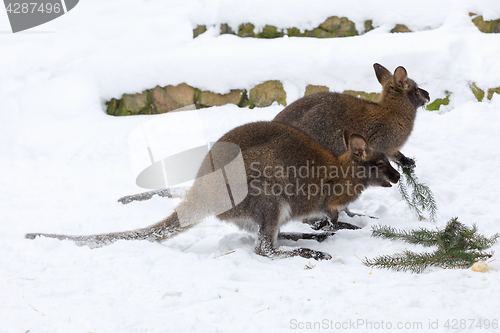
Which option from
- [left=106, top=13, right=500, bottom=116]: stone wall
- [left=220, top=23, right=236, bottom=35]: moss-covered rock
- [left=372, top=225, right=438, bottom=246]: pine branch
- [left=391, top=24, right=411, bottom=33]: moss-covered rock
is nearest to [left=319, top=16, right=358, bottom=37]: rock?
[left=106, top=13, right=500, bottom=116]: stone wall

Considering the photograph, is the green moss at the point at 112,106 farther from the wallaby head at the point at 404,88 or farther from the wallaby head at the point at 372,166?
the wallaby head at the point at 372,166

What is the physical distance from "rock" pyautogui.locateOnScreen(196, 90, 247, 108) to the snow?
0.16m

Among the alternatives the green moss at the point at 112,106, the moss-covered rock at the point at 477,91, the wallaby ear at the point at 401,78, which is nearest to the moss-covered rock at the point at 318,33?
the moss-covered rock at the point at 477,91

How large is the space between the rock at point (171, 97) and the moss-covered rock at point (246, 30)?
1.57 meters

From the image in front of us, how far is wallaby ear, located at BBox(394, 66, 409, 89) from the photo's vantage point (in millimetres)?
4855

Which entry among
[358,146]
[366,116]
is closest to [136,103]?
[366,116]

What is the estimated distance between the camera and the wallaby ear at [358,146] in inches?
152

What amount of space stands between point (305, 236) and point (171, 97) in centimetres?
474

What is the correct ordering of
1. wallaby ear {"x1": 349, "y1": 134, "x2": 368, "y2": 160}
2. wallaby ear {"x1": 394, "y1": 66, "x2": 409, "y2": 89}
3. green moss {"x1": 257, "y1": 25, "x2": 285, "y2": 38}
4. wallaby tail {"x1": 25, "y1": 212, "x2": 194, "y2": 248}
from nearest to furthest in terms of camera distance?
wallaby tail {"x1": 25, "y1": 212, "x2": 194, "y2": 248} → wallaby ear {"x1": 349, "y1": 134, "x2": 368, "y2": 160} → wallaby ear {"x1": 394, "y1": 66, "x2": 409, "y2": 89} → green moss {"x1": 257, "y1": 25, "x2": 285, "y2": 38}

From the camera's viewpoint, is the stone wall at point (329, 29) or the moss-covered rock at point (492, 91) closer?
the moss-covered rock at point (492, 91)

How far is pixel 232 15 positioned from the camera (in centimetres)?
852

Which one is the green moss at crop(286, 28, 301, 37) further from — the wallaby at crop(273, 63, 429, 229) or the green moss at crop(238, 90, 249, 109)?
the wallaby at crop(273, 63, 429, 229)

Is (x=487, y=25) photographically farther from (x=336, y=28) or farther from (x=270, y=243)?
(x=270, y=243)

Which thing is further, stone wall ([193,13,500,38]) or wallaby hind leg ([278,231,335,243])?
stone wall ([193,13,500,38])
